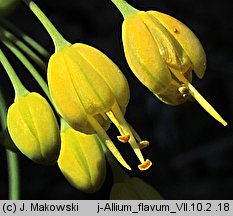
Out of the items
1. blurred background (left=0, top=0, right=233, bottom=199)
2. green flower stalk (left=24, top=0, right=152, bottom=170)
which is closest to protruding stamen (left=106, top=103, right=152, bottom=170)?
green flower stalk (left=24, top=0, right=152, bottom=170)

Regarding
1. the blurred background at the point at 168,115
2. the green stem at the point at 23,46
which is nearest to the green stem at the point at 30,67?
the green stem at the point at 23,46

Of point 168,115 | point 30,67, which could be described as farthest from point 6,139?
point 168,115

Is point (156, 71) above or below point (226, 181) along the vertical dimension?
above

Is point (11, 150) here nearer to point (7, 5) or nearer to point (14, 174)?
point (14, 174)

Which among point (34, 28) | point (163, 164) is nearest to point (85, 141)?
point (163, 164)

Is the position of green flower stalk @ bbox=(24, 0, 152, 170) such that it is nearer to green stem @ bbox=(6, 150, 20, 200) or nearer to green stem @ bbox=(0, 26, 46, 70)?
green stem @ bbox=(0, 26, 46, 70)

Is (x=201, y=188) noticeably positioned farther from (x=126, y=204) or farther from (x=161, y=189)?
(x=126, y=204)

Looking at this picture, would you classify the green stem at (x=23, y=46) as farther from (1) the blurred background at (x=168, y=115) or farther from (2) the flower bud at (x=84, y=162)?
(1) the blurred background at (x=168, y=115)

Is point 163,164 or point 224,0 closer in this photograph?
point 163,164
